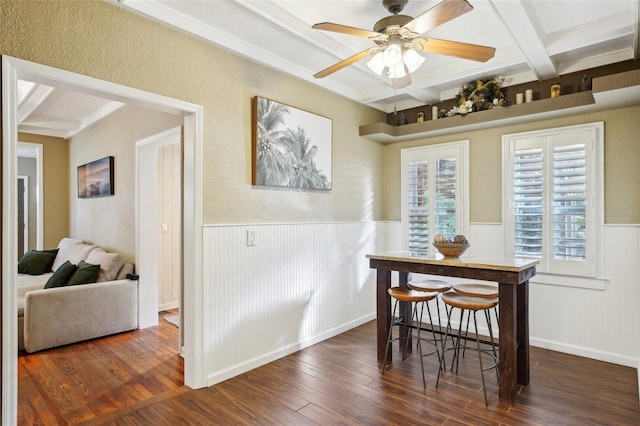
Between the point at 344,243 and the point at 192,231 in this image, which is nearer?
the point at 192,231

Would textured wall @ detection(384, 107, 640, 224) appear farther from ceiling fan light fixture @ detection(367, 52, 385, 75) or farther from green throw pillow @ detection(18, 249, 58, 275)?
green throw pillow @ detection(18, 249, 58, 275)

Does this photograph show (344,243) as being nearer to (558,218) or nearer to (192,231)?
(192,231)

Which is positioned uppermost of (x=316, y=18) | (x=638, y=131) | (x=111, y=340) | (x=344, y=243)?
(x=316, y=18)

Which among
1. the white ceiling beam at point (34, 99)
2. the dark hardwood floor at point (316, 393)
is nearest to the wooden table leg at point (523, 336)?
the dark hardwood floor at point (316, 393)

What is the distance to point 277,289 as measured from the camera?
3.33 metres

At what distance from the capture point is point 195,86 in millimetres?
2730

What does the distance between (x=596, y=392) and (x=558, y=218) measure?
4.97 ft

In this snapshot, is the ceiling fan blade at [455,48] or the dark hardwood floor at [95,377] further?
the dark hardwood floor at [95,377]

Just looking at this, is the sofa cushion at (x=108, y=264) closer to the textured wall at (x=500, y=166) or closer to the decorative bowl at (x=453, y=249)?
the textured wall at (x=500, y=166)

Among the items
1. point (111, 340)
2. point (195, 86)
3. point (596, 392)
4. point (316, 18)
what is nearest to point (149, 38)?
point (195, 86)

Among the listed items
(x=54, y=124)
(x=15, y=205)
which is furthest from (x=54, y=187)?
(x=15, y=205)

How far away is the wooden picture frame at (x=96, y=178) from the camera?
462 centimetres

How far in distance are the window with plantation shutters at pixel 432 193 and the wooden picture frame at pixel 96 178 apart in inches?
149

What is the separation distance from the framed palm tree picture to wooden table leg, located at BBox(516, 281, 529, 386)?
6.72 ft
